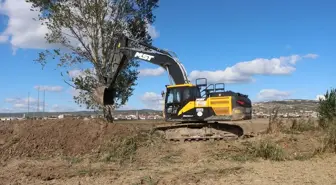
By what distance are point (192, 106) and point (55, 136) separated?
5686 millimetres

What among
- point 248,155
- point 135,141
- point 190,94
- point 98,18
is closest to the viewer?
point 248,155

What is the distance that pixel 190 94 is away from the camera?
58.3 ft

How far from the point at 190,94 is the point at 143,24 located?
10.6 m

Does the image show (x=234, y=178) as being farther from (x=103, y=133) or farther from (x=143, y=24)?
(x=143, y=24)

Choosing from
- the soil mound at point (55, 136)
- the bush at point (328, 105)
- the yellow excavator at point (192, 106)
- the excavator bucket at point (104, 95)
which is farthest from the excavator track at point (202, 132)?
the bush at point (328, 105)

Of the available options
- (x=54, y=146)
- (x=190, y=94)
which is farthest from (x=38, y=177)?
(x=190, y=94)

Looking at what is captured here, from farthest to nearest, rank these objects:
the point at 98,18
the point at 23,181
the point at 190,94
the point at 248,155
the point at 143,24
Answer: the point at 143,24 → the point at 98,18 → the point at 190,94 → the point at 248,155 → the point at 23,181

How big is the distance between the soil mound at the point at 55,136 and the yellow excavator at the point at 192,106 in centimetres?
196

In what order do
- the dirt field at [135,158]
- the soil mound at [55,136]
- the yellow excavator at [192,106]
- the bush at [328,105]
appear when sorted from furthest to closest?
the bush at [328,105] < the yellow excavator at [192,106] < the soil mound at [55,136] < the dirt field at [135,158]

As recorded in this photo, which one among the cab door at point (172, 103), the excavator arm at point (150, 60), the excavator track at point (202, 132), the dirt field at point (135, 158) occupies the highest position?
the excavator arm at point (150, 60)

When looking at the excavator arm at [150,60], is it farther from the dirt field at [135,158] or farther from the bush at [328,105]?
the bush at [328,105]

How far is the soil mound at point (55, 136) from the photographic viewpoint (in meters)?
14.7

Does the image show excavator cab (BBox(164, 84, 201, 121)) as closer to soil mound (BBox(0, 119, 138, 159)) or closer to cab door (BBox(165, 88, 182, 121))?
cab door (BBox(165, 88, 182, 121))

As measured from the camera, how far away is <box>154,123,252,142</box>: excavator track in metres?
18.1
